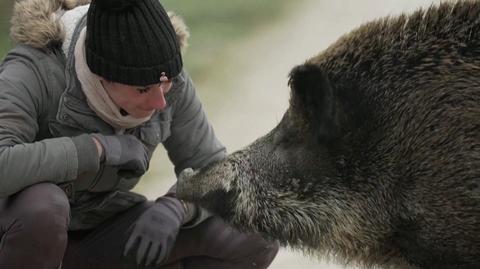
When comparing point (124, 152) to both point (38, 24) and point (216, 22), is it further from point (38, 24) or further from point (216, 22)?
point (216, 22)

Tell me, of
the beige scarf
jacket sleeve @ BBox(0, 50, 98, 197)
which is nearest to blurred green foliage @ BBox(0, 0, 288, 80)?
the beige scarf

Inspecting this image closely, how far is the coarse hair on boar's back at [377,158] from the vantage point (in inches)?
101

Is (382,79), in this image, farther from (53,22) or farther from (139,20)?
(53,22)

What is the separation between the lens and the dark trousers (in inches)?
109

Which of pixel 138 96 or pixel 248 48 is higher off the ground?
pixel 138 96

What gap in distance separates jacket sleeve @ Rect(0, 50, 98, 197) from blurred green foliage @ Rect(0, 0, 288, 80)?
3.53 meters

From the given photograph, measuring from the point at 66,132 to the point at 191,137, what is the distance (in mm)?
551

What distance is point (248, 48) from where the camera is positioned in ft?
Result: 22.4

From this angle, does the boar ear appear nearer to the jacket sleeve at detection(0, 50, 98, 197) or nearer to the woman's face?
the woman's face

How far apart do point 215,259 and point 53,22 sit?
1132mm

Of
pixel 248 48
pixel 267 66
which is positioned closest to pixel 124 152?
pixel 267 66

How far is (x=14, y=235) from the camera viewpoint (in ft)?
9.13

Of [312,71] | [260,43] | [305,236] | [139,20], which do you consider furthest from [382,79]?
[260,43]

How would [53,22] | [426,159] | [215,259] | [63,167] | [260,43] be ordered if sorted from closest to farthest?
[426,159], [63,167], [53,22], [215,259], [260,43]
